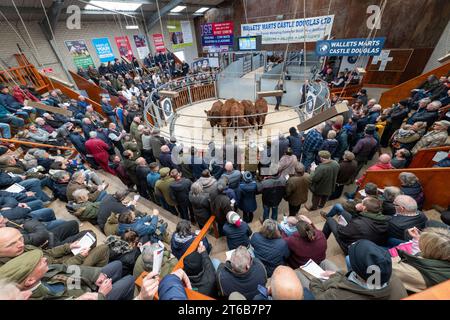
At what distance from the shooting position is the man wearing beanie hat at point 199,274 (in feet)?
5.93

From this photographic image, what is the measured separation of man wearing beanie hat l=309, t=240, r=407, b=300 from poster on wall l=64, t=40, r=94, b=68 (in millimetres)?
14417

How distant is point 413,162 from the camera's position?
4027 millimetres

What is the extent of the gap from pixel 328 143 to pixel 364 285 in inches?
134

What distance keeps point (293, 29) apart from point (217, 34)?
16.1ft

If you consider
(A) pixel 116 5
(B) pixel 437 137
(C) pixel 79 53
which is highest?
(A) pixel 116 5

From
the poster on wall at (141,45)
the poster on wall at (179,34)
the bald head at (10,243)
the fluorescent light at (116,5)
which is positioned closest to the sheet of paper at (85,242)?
the bald head at (10,243)

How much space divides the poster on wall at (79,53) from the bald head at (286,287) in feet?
46.4

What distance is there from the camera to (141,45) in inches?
545

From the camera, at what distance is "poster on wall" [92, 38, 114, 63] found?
11.5 m

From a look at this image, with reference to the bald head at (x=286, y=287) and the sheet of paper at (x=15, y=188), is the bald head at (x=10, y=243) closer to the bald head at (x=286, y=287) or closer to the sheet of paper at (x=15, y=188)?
the bald head at (x=286, y=287)

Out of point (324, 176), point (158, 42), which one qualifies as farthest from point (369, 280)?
point (158, 42)

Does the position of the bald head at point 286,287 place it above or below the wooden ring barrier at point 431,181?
above

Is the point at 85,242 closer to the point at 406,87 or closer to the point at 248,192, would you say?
the point at 248,192
